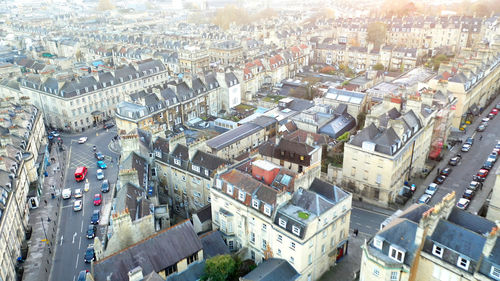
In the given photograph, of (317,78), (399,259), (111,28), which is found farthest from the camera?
(111,28)

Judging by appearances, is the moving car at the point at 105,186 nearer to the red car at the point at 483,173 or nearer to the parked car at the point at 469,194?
the parked car at the point at 469,194

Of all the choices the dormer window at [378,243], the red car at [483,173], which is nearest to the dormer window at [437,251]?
the dormer window at [378,243]

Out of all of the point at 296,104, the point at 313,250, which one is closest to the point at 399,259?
the point at 313,250

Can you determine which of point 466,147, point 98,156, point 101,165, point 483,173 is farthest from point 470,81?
point 98,156

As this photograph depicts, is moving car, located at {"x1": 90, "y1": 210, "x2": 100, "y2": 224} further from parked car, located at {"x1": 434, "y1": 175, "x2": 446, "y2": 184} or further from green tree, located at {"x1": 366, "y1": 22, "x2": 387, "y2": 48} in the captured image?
green tree, located at {"x1": 366, "y1": 22, "x2": 387, "y2": 48}

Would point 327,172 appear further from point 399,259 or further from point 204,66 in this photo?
point 204,66
